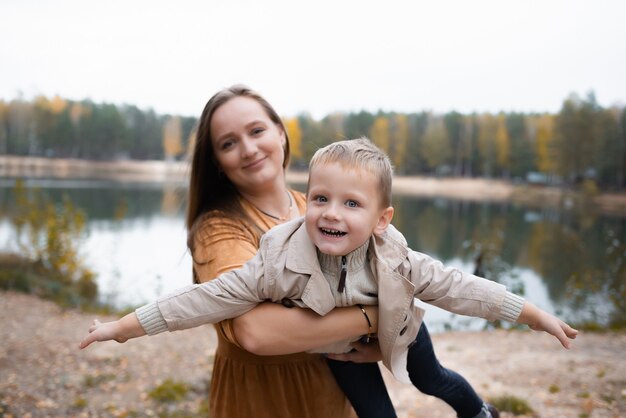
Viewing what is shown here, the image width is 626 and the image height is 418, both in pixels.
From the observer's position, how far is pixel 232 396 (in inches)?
78.4

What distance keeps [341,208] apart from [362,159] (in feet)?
0.63

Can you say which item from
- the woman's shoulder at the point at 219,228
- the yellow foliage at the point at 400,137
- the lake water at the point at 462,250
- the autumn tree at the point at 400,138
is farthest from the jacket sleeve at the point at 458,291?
the yellow foliage at the point at 400,137

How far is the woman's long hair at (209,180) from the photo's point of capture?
2080 millimetres

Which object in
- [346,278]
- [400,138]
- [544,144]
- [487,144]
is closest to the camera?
[346,278]

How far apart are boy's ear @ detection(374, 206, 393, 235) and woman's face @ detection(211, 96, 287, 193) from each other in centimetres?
57

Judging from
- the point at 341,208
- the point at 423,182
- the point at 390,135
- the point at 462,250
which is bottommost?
the point at 423,182

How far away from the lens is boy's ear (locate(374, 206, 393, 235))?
1.82 m

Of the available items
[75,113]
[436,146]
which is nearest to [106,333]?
[436,146]

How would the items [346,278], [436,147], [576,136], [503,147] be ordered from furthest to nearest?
[503,147]
[436,147]
[576,136]
[346,278]

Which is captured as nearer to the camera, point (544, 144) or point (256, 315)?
point (256, 315)

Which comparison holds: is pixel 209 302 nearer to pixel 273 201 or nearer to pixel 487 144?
pixel 273 201

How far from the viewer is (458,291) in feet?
5.90

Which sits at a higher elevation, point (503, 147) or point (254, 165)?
point (254, 165)

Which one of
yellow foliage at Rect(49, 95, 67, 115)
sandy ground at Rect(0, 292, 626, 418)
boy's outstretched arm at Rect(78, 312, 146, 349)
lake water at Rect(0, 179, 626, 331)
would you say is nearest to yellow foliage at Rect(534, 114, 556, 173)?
lake water at Rect(0, 179, 626, 331)
